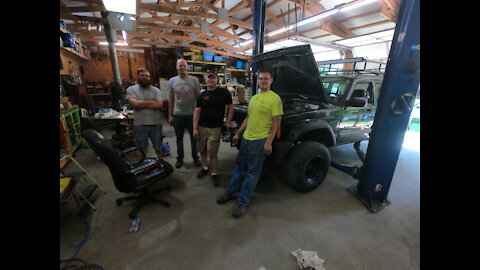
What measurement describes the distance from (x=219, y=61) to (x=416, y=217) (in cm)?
811

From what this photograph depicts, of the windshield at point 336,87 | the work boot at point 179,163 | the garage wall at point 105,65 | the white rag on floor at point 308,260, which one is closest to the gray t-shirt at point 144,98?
the work boot at point 179,163

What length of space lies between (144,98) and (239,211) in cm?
200

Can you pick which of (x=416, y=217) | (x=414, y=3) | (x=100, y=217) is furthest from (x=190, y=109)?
(x=416, y=217)

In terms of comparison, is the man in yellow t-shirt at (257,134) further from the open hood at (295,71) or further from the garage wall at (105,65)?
the garage wall at (105,65)

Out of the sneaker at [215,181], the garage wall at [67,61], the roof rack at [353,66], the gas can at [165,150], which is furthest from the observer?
the garage wall at [67,61]

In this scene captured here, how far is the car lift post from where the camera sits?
170cm

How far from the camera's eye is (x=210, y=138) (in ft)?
8.30

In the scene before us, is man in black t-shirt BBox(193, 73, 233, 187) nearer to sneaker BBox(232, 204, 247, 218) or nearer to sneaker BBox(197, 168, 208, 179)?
sneaker BBox(197, 168, 208, 179)

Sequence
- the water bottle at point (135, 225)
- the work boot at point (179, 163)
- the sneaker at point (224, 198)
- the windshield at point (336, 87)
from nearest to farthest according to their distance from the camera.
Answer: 1. the water bottle at point (135, 225)
2. the sneaker at point (224, 198)
3. the windshield at point (336, 87)
4. the work boot at point (179, 163)

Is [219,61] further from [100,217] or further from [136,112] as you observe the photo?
[100,217]

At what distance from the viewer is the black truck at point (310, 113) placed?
7.49 ft

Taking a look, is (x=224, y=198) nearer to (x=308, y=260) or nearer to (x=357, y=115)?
(x=308, y=260)

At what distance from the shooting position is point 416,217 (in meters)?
2.12

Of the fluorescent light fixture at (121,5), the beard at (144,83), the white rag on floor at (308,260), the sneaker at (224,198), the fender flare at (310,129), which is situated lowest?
the white rag on floor at (308,260)
